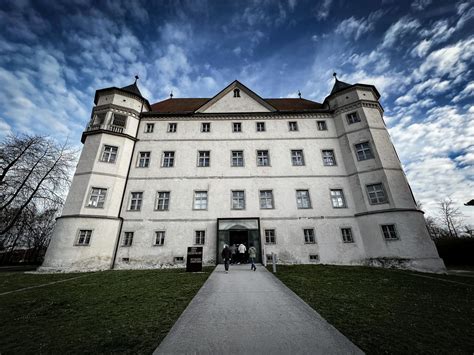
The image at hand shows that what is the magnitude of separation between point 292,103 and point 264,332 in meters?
24.7

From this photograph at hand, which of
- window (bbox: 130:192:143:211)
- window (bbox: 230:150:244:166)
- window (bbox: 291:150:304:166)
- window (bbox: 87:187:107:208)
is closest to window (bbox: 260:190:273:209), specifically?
window (bbox: 230:150:244:166)

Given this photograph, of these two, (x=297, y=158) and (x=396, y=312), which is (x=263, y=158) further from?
(x=396, y=312)

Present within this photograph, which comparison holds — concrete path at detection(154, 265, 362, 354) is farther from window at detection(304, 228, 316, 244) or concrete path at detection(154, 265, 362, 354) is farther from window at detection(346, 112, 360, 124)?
window at detection(346, 112, 360, 124)

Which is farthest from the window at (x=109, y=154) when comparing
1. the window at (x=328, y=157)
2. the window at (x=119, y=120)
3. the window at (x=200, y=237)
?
the window at (x=328, y=157)

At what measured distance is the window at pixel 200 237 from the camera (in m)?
15.5

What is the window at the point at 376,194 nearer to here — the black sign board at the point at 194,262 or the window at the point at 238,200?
the window at the point at 238,200

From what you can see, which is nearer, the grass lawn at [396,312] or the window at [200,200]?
the grass lawn at [396,312]

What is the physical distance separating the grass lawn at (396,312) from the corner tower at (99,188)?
13.4 m

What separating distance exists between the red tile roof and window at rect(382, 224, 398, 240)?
45.3 ft

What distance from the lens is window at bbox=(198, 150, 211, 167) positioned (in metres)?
18.2

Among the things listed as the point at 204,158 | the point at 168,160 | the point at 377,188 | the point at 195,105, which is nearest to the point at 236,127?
the point at 204,158

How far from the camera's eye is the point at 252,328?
432 centimetres

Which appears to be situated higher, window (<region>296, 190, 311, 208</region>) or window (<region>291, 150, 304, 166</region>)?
window (<region>291, 150, 304, 166</region>)

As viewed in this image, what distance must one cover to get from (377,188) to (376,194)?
1.72ft
